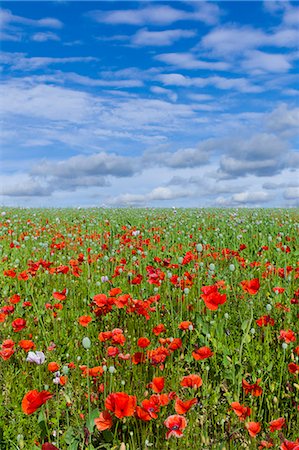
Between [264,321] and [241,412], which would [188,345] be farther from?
[241,412]

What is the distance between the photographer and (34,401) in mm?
2342

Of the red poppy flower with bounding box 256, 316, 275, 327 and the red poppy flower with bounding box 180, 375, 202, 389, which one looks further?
the red poppy flower with bounding box 256, 316, 275, 327

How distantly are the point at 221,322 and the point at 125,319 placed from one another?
1.15 m

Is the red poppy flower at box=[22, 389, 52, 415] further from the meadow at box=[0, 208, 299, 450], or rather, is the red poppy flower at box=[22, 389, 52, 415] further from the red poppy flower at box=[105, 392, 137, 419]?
the red poppy flower at box=[105, 392, 137, 419]

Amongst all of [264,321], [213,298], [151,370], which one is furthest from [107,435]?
[264,321]

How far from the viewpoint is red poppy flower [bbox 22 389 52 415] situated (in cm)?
232

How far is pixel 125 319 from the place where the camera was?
5.12m

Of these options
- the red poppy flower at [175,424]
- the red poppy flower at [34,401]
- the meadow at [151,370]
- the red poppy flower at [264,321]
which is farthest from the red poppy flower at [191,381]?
the red poppy flower at [264,321]

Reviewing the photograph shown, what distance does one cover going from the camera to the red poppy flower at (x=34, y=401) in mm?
2318

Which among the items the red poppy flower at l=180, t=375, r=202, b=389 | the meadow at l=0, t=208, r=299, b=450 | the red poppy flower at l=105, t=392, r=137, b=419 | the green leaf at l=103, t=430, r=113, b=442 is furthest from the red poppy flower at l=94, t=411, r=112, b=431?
the red poppy flower at l=180, t=375, r=202, b=389

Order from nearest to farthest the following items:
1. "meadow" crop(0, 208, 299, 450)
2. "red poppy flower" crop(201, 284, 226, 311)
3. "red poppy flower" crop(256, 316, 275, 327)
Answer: "meadow" crop(0, 208, 299, 450) < "red poppy flower" crop(201, 284, 226, 311) < "red poppy flower" crop(256, 316, 275, 327)

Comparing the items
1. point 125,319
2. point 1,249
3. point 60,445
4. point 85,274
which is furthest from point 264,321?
point 1,249

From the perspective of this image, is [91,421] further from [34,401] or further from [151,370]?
[151,370]

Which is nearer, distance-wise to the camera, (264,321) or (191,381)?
(191,381)
